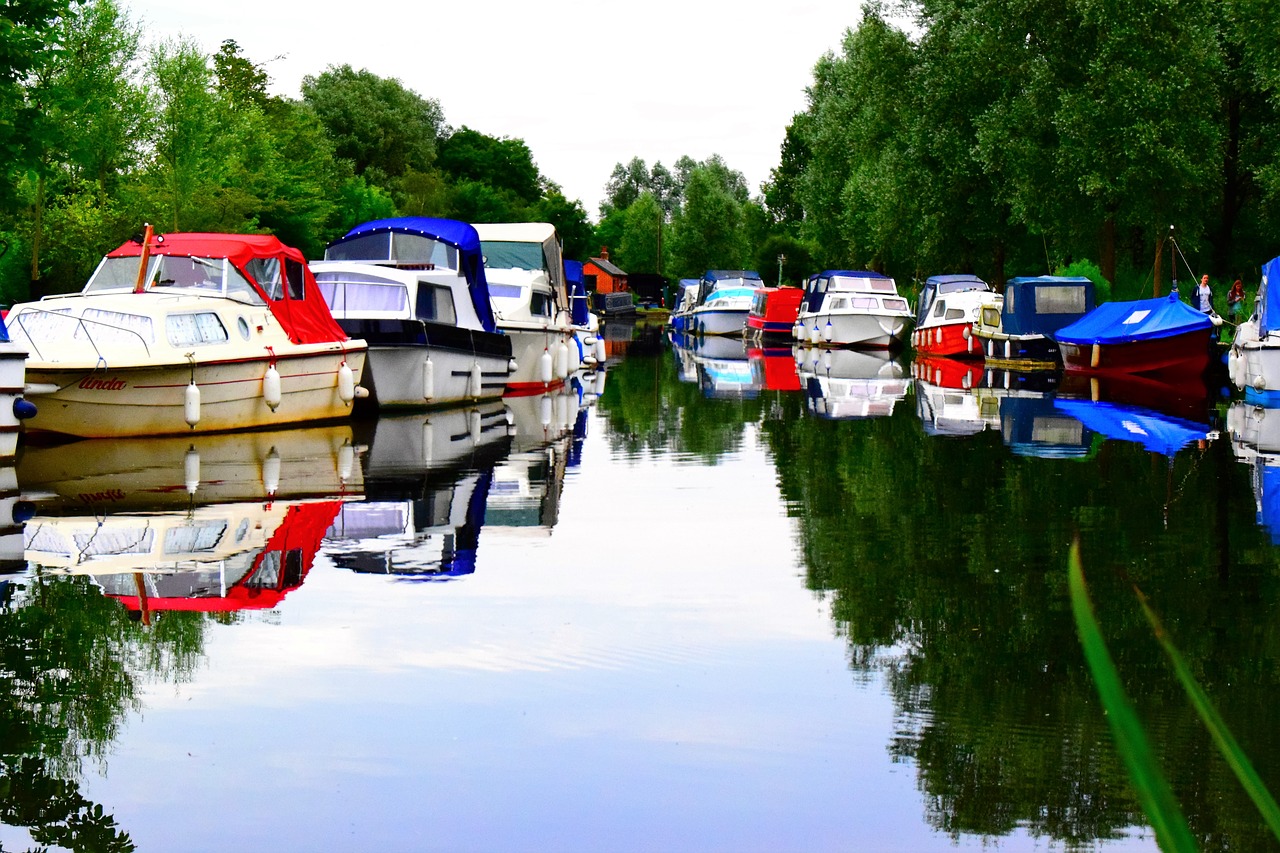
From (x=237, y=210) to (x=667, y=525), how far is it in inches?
1688

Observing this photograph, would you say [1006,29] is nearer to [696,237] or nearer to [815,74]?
[815,74]

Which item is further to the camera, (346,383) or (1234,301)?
(1234,301)

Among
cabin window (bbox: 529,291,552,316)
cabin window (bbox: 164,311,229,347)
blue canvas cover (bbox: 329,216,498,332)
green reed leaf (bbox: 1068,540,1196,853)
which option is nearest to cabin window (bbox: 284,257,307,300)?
cabin window (bbox: 164,311,229,347)

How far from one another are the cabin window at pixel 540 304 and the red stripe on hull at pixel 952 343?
47.7 feet

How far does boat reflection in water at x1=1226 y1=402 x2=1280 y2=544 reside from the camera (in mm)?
13969

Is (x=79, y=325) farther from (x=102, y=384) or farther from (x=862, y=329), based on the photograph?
(x=862, y=329)

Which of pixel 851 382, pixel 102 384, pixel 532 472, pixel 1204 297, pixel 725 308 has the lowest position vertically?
pixel 532 472

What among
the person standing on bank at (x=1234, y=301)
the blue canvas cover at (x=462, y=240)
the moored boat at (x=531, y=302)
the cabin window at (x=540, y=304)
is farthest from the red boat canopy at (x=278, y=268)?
the person standing on bank at (x=1234, y=301)

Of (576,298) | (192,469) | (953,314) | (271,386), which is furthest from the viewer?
(576,298)

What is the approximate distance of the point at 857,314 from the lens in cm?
5231

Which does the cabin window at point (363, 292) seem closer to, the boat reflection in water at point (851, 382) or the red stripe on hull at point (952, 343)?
the boat reflection in water at point (851, 382)

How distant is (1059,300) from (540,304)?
44.4 ft

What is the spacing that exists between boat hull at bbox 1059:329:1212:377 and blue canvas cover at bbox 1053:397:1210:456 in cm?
586

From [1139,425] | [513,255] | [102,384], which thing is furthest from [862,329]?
[102,384]
